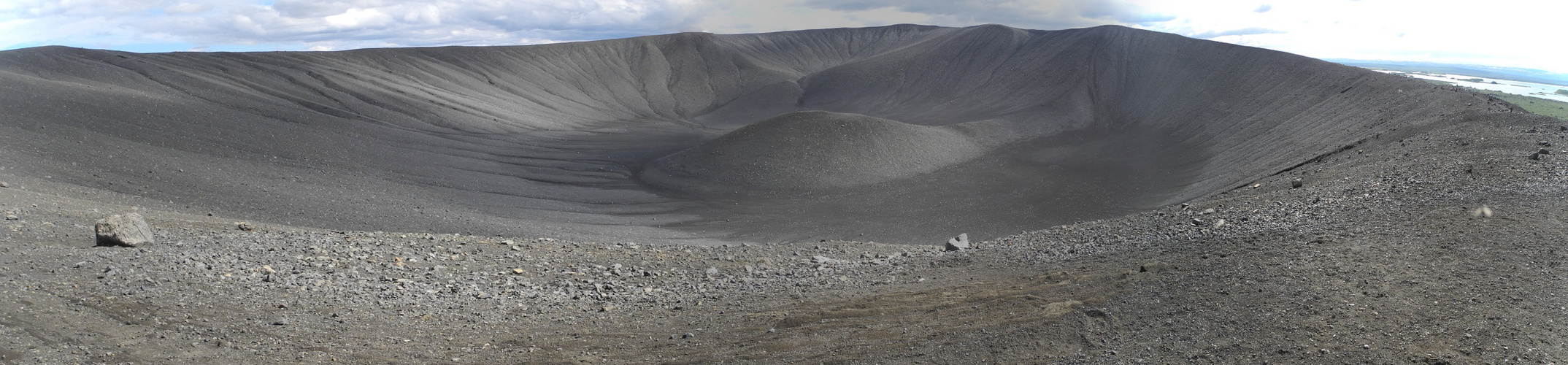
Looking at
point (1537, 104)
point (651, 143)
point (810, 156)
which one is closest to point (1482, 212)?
point (1537, 104)

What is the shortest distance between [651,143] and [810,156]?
1176 centimetres

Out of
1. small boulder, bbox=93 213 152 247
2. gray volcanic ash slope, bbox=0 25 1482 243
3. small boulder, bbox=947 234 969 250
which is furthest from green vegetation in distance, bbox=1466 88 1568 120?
small boulder, bbox=93 213 152 247

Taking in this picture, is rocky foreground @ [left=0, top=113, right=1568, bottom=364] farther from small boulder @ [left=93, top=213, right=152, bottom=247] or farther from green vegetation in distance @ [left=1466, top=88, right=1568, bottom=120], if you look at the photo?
green vegetation in distance @ [left=1466, top=88, right=1568, bottom=120]

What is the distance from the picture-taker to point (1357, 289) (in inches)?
305

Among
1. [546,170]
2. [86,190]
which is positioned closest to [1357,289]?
[86,190]

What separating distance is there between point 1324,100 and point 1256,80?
806cm

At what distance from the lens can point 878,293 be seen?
35.3 feet

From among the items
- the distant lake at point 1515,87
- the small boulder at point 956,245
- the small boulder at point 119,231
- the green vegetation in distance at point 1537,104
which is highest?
the distant lake at point 1515,87

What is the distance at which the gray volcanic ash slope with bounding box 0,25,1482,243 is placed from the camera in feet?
70.7

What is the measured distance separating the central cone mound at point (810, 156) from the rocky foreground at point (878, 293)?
50.8ft

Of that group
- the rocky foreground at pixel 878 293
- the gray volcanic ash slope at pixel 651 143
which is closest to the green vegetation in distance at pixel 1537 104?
the gray volcanic ash slope at pixel 651 143

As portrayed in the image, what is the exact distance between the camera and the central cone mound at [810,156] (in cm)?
2948

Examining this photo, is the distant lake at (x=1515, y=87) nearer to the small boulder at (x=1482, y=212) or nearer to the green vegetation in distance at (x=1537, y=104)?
the green vegetation in distance at (x=1537, y=104)

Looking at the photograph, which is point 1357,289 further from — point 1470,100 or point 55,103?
point 55,103
